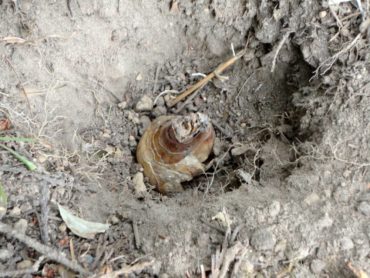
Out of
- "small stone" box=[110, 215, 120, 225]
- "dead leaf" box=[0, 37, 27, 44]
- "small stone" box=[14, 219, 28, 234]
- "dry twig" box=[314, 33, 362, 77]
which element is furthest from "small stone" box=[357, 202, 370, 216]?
"dead leaf" box=[0, 37, 27, 44]

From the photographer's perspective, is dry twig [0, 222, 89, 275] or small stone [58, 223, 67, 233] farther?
small stone [58, 223, 67, 233]

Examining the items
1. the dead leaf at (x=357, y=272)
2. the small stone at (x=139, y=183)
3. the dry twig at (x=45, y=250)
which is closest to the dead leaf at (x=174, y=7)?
the small stone at (x=139, y=183)

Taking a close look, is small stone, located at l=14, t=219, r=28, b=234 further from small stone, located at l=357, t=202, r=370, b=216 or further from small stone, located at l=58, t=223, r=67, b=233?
small stone, located at l=357, t=202, r=370, b=216

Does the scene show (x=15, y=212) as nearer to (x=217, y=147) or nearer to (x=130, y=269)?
(x=130, y=269)

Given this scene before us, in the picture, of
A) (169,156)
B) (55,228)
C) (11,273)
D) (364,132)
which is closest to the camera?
(11,273)

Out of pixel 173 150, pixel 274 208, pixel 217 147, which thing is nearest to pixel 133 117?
pixel 173 150

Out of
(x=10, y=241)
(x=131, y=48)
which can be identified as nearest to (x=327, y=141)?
(x=131, y=48)

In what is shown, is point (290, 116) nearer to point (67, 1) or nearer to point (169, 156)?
point (169, 156)

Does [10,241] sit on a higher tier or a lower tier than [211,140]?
higher
